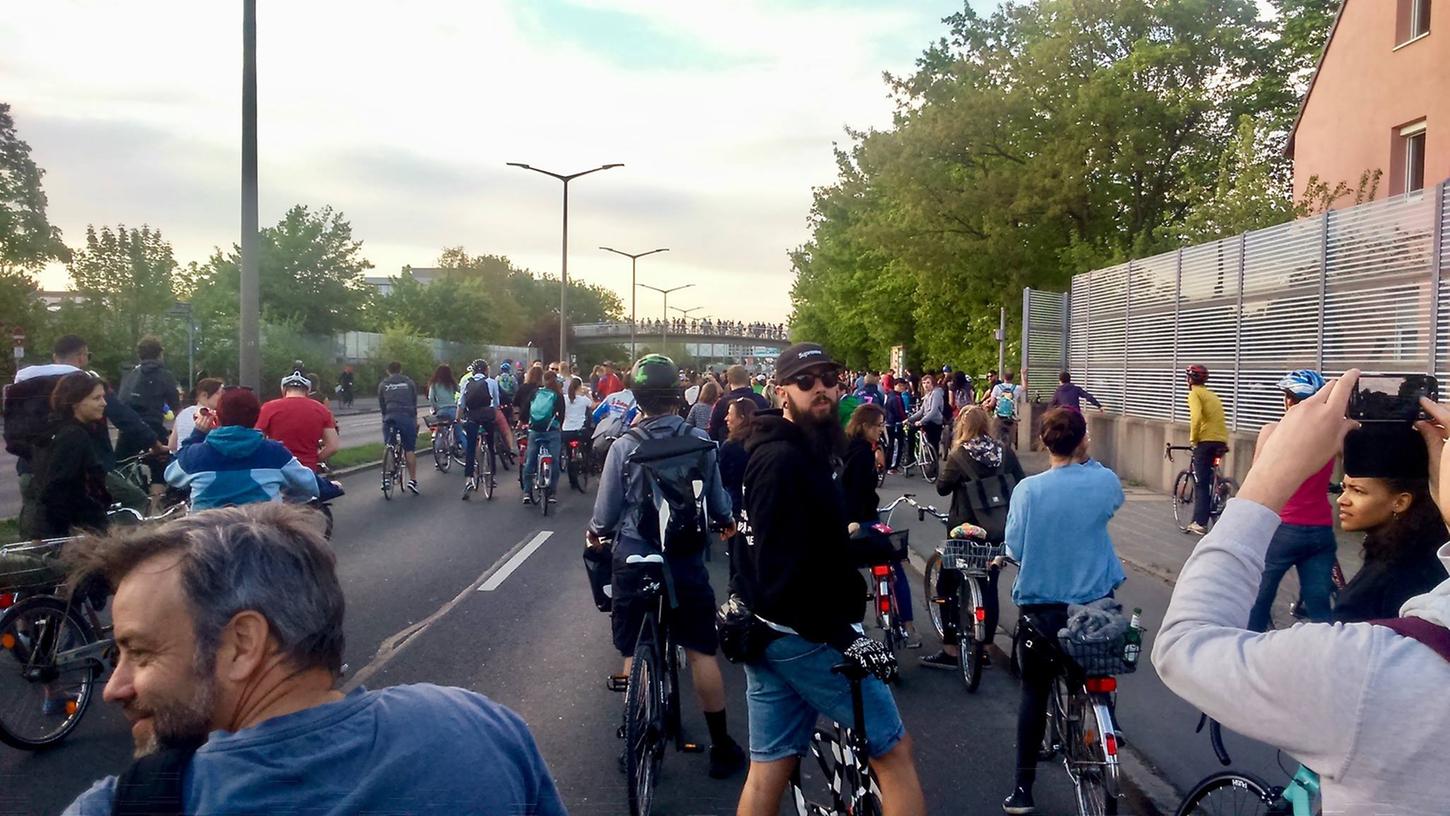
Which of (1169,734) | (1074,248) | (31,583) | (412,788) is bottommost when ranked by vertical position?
(1169,734)

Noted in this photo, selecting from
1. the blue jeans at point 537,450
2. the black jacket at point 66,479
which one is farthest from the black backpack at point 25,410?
→ the blue jeans at point 537,450

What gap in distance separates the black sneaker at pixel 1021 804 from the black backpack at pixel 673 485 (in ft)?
5.60

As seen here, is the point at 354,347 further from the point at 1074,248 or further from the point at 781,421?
the point at 781,421

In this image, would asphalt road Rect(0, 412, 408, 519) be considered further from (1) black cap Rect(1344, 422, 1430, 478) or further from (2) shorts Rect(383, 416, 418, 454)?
(1) black cap Rect(1344, 422, 1430, 478)

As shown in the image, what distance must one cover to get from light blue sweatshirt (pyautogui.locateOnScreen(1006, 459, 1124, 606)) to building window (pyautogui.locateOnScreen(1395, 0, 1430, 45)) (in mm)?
21541

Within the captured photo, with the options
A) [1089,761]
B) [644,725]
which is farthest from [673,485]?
[1089,761]

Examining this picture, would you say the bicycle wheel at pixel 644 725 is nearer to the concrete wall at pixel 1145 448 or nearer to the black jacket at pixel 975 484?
the black jacket at pixel 975 484

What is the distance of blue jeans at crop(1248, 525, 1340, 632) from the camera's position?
6.41m

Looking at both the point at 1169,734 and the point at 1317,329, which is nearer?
the point at 1169,734

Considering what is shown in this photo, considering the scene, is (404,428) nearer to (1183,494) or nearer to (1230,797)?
(1183,494)

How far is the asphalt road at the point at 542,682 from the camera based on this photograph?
509 centimetres

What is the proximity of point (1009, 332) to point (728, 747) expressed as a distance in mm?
29797

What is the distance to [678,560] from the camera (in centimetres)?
531

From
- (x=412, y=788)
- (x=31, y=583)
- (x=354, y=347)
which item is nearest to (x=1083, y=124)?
(x=31, y=583)
